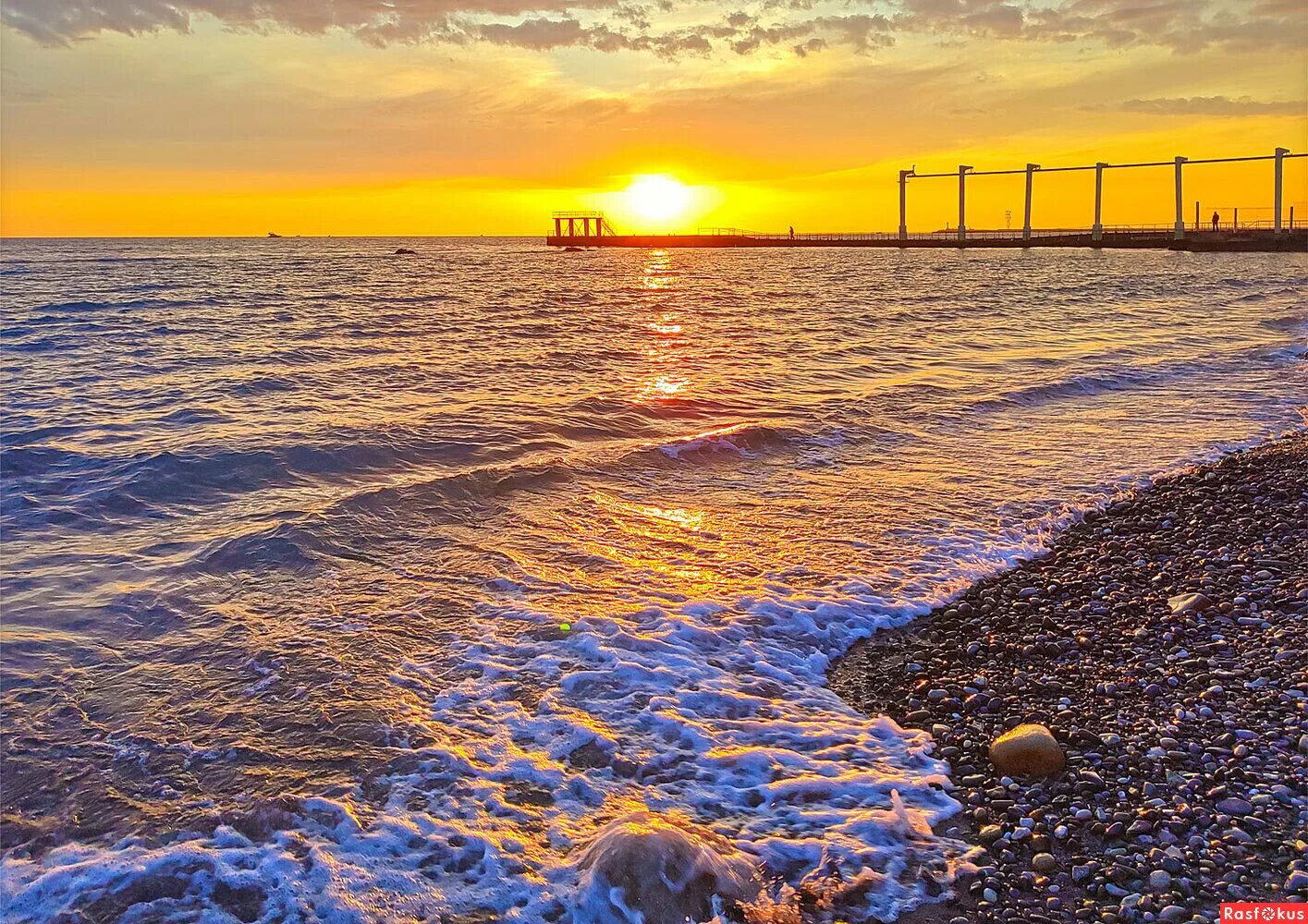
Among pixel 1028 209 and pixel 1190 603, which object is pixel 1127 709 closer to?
pixel 1190 603

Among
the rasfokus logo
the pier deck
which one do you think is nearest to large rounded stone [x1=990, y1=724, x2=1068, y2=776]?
the rasfokus logo

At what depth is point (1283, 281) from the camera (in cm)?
4116

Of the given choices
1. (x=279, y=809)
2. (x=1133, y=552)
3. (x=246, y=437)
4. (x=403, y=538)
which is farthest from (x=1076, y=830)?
(x=246, y=437)

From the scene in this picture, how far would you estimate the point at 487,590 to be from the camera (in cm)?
719

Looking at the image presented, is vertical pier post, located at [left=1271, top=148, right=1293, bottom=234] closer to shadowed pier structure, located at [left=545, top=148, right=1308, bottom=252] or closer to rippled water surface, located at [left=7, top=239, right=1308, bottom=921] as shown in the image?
shadowed pier structure, located at [left=545, top=148, right=1308, bottom=252]

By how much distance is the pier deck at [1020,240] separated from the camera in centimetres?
7300

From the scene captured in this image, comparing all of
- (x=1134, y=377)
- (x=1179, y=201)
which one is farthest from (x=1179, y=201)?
(x=1134, y=377)

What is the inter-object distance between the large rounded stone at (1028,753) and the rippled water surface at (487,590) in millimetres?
385

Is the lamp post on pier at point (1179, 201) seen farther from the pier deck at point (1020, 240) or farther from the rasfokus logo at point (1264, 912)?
the rasfokus logo at point (1264, 912)

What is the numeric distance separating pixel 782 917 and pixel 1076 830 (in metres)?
1.49

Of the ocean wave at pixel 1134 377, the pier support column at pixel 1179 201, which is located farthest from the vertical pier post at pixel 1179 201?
the ocean wave at pixel 1134 377

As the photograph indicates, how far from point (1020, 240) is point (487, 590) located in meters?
108

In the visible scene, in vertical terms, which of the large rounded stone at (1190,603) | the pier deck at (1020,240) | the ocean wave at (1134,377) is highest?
the pier deck at (1020,240)

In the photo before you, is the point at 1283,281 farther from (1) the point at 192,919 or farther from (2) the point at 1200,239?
(1) the point at 192,919
